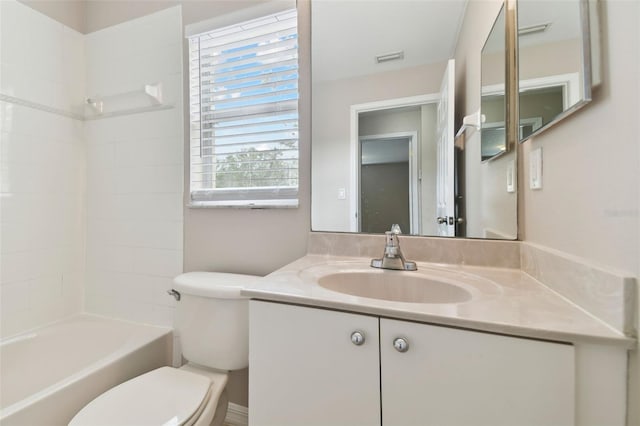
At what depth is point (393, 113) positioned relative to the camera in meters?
1.16

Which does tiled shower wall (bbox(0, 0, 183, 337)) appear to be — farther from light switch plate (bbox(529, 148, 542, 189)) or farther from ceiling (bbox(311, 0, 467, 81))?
light switch plate (bbox(529, 148, 542, 189))

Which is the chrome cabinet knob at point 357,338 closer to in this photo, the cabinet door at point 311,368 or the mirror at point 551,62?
the cabinet door at point 311,368

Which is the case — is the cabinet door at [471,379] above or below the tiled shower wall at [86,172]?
below

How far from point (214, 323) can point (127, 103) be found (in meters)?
1.37

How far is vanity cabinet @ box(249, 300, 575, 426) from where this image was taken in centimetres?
52

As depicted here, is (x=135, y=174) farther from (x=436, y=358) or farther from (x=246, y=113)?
(x=436, y=358)

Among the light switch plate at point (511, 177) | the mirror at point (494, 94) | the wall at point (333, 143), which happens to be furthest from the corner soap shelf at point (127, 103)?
the light switch plate at point (511, 177)

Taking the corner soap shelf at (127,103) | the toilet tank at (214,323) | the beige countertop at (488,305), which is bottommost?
the toilet tank at (214,323)

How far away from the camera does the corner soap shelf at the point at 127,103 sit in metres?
1.52

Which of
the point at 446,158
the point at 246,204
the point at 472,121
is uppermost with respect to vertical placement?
the point at 472,121

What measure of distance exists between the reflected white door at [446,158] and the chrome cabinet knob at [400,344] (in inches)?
23.2

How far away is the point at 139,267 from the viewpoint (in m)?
1.60

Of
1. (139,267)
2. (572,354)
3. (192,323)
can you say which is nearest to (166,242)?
(139,267)

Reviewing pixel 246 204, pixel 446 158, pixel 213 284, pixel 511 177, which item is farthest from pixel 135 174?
pixel 511 177
